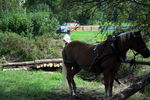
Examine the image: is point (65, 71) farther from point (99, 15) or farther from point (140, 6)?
point (140, 6)

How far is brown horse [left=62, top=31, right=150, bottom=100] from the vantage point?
22.4 feet

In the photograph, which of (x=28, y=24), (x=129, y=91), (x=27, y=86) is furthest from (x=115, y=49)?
(x=28, y=24)

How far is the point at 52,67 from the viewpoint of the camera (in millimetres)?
14148

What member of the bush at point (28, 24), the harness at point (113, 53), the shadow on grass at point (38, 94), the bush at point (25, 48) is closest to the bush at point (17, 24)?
the bush at point (28, 24)

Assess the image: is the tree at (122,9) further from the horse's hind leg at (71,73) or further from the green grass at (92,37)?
the horse's hind leg at (71,73)

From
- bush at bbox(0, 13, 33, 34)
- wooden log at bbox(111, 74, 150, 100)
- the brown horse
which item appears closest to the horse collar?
the brown horse

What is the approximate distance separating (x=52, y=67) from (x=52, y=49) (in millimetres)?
1858

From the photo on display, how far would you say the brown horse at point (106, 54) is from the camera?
684 cm

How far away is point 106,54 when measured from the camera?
712cm

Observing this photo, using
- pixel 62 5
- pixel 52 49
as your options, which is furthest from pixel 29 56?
pixel 62 5

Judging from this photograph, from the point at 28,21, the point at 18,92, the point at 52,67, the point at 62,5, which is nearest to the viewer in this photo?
the point at 62,5

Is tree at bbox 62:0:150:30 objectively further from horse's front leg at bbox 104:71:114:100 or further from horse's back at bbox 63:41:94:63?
horse's front leg at bbox 104:71:114:100

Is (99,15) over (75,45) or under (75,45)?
over

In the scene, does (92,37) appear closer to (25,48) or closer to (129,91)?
(25,48)
